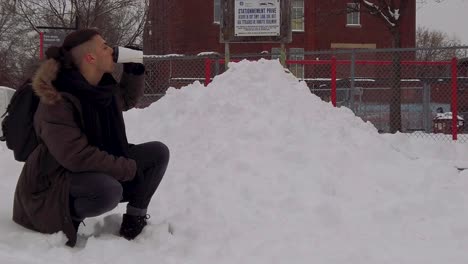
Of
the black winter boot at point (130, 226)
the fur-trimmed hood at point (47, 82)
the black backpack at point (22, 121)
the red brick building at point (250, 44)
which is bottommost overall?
the black winter boot at point (130, 226)

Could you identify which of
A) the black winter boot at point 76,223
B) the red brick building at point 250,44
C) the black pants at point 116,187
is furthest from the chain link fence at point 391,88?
the red brick building at point 250,44

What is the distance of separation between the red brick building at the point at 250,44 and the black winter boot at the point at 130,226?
22.0 m

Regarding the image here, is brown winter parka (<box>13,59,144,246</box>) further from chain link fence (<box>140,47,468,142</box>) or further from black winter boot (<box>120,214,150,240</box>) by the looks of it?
chain link fence (<box>140,47,468,142</box>)

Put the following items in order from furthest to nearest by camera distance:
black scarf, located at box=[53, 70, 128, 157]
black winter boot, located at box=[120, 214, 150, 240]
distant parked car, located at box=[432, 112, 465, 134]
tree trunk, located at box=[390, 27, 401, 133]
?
1. tree trunk, located at box=[390, 27, 401, 133]
2. distant parked car, located at box=[432, 112, 465, 134]
3. black winter boot, located at box=[120, 214, 150, 240]
4. black scarf, located at box=[53, 70, 128, 157]

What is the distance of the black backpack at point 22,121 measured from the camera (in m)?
3.27

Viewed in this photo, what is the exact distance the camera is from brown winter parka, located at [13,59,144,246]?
319 cm

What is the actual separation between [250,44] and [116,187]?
26.1 metres

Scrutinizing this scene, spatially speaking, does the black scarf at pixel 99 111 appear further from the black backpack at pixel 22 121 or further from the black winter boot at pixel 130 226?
the black winter boot at pixel 130 226

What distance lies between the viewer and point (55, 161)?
10.7 ft

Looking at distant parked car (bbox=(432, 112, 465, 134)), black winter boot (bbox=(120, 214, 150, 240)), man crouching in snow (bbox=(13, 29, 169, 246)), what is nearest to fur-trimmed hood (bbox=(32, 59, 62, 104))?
man crouching in snow (bbox=(13, 29, 169, 246))

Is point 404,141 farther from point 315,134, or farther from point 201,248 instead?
point 201,248

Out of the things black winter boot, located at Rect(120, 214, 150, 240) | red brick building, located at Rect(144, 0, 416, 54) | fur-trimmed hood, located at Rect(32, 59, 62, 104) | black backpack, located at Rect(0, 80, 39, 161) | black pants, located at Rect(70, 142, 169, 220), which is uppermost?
red brick building, located at Rect(144, 0, 416, 54)

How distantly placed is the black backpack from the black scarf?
17 centimetres

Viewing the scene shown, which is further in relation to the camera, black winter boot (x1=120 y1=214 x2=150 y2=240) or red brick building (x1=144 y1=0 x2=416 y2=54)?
red brick building (x1=144 y1=0 x2=416 y2=54)
